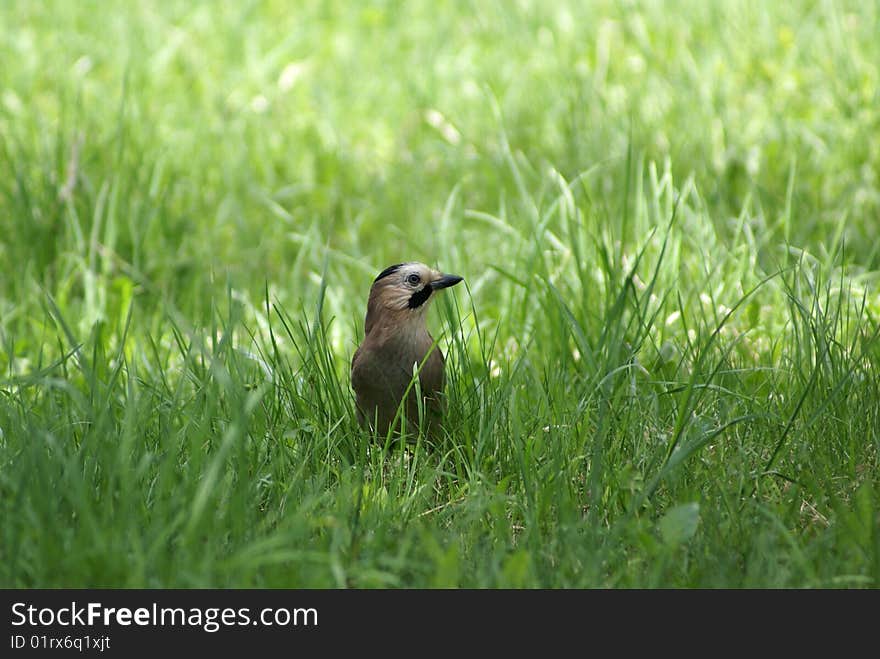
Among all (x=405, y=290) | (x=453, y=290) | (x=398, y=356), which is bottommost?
(x=453, y=290)

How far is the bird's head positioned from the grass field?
4.1 inches

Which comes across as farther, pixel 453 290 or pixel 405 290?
pixel 453 290

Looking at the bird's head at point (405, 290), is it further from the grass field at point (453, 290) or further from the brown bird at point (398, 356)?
the grass field at point (453, 290)

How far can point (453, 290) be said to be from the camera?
5.00m

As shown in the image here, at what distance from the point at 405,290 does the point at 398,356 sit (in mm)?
213

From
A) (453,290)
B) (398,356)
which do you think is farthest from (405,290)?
(453,290)

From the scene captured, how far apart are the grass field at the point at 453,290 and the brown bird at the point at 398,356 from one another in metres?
0.07

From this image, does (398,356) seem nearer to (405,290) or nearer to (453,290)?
(405,290)

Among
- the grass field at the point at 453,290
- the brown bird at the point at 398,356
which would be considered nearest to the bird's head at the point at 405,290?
the brown bird at the point at 398,356

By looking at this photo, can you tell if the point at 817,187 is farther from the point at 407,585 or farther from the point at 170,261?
the point at 407,585

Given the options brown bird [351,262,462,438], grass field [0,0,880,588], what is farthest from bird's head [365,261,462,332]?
grass field [0,0,880,588]

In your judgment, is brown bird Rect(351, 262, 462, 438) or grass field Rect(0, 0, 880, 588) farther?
brown bird Rect(351, 262, 462, 438)

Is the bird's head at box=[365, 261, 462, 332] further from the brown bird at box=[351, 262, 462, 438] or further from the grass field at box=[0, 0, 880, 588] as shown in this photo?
the grass field at box=[0, 0, 880, 588]

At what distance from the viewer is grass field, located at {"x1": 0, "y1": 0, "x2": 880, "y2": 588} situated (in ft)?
9.62
